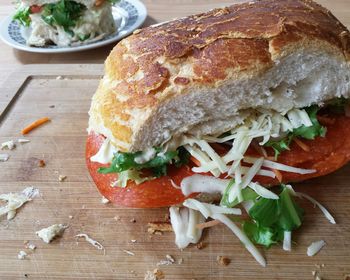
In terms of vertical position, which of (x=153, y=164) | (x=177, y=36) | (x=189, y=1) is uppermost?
(x=177, y=36)

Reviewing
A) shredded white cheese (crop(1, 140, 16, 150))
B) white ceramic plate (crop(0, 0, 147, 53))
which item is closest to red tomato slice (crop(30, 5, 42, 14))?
white ceramic plate (crop(0, 0, 147, 53))

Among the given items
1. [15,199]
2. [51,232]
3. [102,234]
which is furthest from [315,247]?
[15,199]

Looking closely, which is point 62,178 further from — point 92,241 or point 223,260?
point 223,260

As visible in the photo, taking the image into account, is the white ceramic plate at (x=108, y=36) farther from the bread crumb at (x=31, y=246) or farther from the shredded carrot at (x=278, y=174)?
the shredded carrot at (x=278, y=174)

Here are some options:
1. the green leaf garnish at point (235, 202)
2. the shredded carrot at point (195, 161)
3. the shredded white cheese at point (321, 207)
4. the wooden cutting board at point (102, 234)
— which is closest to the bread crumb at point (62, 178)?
the wooden cutting board at point (102, 234)

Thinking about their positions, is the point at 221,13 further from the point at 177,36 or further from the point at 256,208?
the point at 256,208

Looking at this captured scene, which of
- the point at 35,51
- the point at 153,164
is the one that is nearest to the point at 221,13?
the point at 153,164
